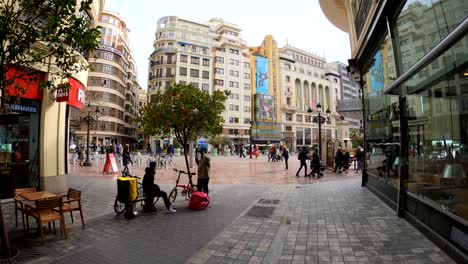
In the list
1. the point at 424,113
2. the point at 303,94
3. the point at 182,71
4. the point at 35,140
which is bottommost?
the point at 35,140

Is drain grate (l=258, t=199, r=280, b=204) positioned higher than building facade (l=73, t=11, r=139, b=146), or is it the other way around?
building facade (l=73, t=11, r=139, b=146)

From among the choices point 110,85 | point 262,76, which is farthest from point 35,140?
point 262,76

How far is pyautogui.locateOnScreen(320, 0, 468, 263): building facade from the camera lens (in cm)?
450

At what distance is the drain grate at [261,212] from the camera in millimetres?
7144

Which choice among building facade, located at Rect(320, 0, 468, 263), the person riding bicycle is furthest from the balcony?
the person riding bicycle

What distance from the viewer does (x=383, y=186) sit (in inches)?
343

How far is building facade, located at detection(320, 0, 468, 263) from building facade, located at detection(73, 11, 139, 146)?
157ft

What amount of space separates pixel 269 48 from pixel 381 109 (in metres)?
66.3

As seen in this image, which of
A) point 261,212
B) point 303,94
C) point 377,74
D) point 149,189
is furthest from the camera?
point 303,94

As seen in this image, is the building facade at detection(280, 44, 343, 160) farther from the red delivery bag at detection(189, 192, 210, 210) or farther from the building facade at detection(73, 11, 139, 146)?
the red delivery bag at detection(189, 192, 210, 210)

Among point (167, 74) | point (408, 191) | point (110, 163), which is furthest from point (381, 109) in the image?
point (167, 74)

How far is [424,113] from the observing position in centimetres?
607

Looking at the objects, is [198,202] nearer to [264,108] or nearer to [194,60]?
[194,60]

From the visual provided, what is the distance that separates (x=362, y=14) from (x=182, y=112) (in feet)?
25.7
